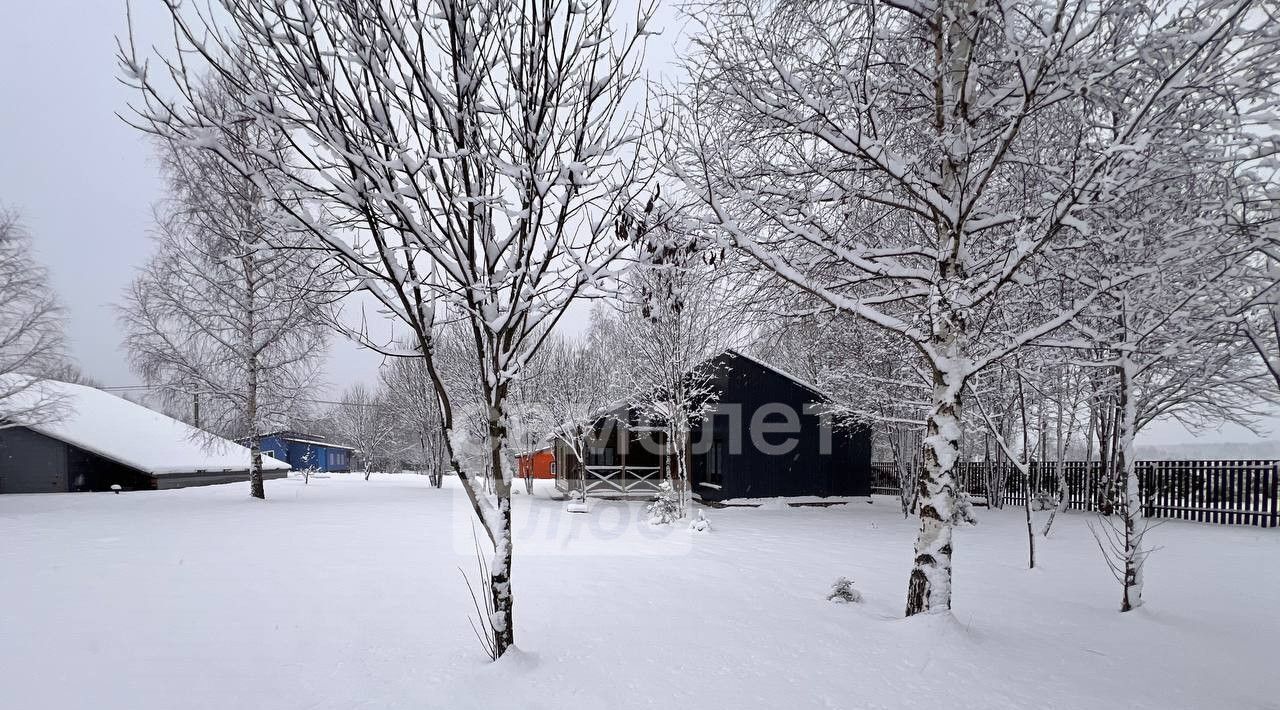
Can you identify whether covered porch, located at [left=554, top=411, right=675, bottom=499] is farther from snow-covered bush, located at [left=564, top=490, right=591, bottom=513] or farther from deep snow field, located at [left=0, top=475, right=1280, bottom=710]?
deep snow field, located at [left=0, top=475, right=1280, bottom=710]

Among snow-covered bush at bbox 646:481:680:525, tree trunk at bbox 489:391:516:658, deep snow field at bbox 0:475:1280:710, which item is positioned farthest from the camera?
snow-covered bush at bbox 646:481:680:525

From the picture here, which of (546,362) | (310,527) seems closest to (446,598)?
(310,527)

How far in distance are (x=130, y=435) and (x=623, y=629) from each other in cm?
2530

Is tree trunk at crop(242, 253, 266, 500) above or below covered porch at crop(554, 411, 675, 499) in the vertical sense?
above

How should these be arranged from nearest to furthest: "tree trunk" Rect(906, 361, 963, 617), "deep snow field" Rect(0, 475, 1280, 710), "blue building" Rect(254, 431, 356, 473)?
"deep snow field" Rect(0, 475, 1280, 710) → "tree trunk" Rect(906, 361, 963, 617) → "blue building" Rect(254, 431, 356, 473)

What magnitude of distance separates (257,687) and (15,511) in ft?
51.0

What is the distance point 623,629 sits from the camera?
14.8 feet

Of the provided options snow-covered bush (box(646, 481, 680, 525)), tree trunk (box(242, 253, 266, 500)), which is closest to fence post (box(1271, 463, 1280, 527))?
snow-covered bush (box(646, 481, 680, 525))

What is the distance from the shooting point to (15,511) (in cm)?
1325

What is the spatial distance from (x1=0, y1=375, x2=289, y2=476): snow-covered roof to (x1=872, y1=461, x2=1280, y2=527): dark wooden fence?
2283 cm

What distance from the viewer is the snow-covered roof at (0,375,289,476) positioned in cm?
1836

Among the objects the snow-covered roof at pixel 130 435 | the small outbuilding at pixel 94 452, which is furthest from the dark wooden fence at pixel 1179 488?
the snow-covered roof at pixel 130 435

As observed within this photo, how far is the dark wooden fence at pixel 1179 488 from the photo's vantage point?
1084 centimetres

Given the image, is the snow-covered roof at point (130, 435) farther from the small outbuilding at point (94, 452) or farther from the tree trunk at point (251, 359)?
the tree trunk at point (251, 359)
